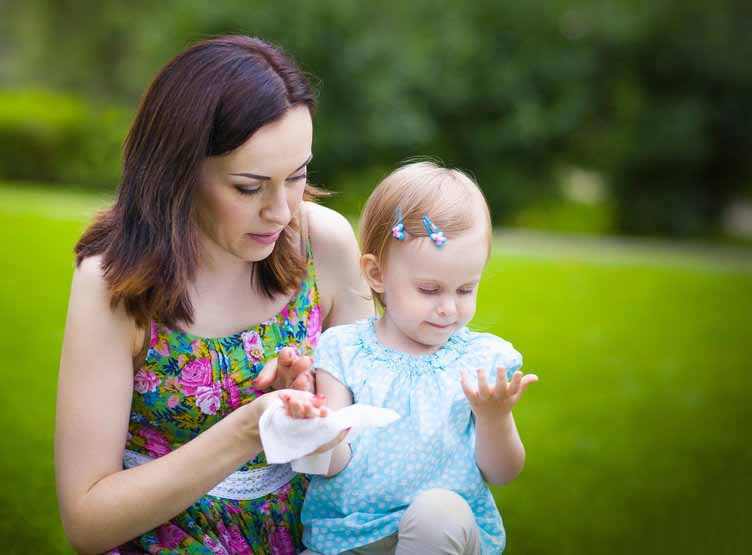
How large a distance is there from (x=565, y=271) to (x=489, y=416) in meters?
7.98

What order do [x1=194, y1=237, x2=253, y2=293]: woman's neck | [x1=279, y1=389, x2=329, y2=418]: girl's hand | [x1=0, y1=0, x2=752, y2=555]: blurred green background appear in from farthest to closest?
[x1=0, y1=0, x2=752, y2=555]: blurred green background, [x1=194, y1=237, x2=253, y2=293]: woman's neck, [x1=279, y1=389, x2=329, y2=418]: girl's hand

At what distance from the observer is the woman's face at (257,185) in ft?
7.38

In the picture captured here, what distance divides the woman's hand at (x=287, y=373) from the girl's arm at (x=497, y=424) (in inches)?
15.9

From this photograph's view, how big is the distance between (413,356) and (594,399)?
3986 millimetres

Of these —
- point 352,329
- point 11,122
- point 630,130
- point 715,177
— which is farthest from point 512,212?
point 352,329

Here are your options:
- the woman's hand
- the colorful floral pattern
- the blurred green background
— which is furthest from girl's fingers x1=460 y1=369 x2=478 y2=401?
the blurred green background

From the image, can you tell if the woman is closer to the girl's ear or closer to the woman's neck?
the woman's neck

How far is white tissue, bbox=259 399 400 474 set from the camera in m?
2.05

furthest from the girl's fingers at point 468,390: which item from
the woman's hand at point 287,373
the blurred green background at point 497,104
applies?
the blurred green background at point 497,104

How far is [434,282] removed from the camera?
7.55 feet

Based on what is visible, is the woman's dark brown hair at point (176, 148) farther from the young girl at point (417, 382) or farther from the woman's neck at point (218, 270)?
the young girl at point (417, 382)

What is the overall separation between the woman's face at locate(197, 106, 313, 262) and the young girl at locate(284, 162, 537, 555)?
0.26 meters

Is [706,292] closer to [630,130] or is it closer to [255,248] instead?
[255,248]

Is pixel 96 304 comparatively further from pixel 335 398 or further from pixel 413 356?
pixel 413 356
